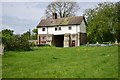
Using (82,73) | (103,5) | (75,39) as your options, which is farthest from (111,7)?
(82,73)

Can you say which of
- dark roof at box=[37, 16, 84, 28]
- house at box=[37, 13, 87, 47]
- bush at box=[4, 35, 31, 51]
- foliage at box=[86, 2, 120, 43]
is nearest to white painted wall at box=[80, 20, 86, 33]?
house at box=[37, 13, 87, 47]

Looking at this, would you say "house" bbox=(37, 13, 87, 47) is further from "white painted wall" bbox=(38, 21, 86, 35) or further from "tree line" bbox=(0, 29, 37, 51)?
"tree line" bbox=(0, 29, 37, 51)

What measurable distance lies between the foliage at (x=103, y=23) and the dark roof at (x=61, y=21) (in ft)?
10.8

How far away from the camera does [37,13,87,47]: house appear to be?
72.8 meters

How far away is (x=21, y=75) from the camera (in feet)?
46.7

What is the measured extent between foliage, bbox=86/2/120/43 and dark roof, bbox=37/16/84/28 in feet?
10.8

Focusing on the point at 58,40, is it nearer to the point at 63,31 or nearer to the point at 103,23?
the point at 63,31

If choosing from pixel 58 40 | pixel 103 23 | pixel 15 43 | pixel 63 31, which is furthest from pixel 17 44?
pixel 58 40

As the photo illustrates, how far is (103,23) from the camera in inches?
2655

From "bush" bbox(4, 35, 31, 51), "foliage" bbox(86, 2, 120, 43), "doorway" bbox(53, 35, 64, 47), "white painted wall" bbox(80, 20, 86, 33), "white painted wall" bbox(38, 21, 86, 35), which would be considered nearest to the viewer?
"bush" bbox(4, 35, 31, 51)

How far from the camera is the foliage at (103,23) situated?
2655 inches

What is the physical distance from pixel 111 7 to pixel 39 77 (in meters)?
57.4

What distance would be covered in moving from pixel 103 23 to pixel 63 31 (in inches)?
497

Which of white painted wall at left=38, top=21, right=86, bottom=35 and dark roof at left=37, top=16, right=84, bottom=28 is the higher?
dark roof at left=37, top=16, right=84, bottom=28
